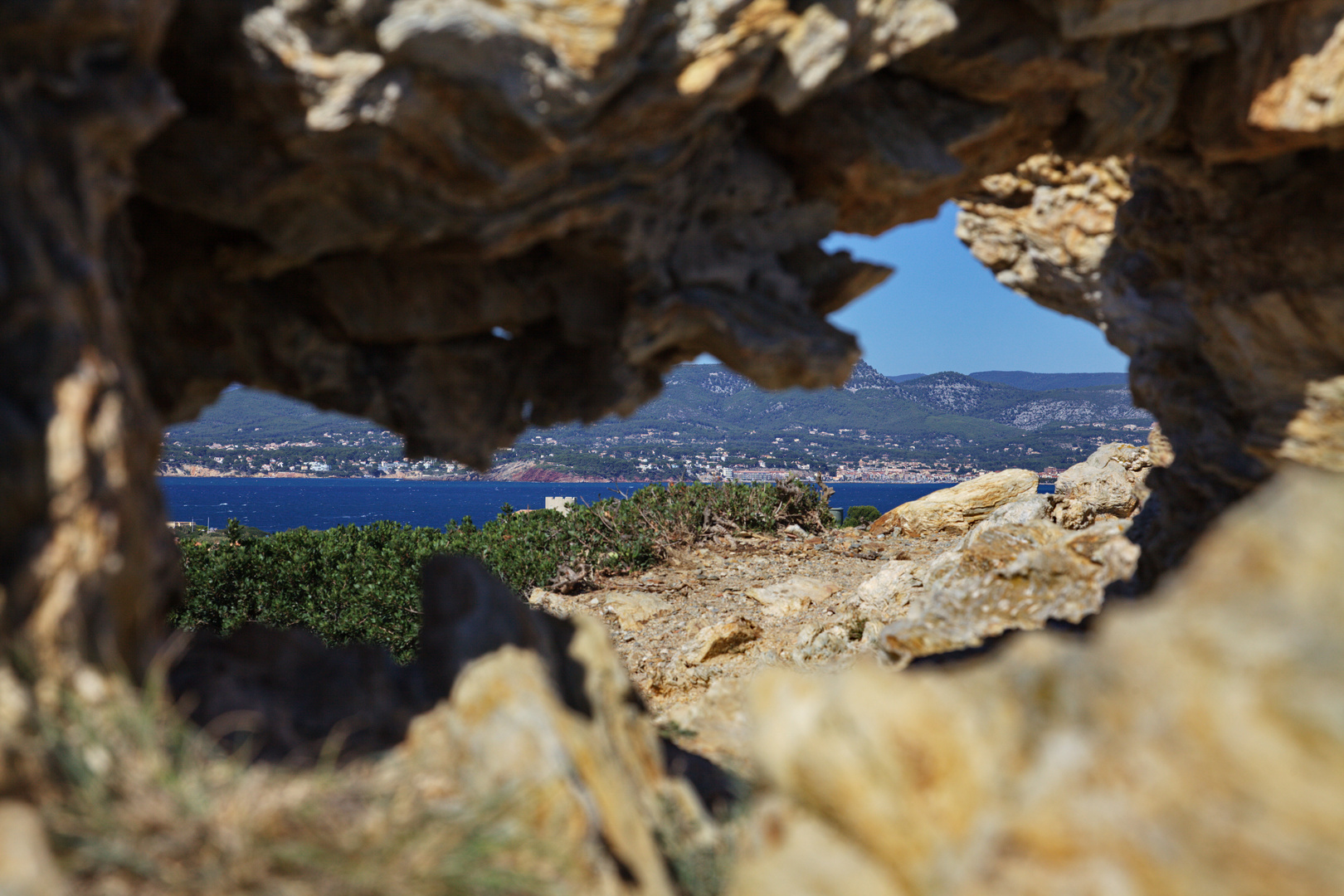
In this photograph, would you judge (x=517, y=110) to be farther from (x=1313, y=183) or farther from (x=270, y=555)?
(x=270, y=555)

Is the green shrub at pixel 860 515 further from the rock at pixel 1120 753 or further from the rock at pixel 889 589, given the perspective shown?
the rock at pixel 1120 753

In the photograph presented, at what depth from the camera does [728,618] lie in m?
12.4

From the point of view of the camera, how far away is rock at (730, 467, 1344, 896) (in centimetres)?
210

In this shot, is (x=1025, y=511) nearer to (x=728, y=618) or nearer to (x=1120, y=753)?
(x=728, y=618)

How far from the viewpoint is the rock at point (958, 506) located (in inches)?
Result: 656

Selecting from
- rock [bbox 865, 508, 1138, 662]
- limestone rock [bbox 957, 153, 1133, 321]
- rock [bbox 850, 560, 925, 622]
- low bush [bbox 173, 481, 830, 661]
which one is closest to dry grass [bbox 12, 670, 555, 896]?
rock [bbox 865, 508, 1138, 662]

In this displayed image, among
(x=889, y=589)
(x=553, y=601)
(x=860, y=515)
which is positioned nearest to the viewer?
(x=889, y=589)

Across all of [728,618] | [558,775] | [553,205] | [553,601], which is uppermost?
[553,205]

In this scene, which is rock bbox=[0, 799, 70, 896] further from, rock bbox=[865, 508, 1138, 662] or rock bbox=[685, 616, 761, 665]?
rock bbox=[685, 616, 761, 665]

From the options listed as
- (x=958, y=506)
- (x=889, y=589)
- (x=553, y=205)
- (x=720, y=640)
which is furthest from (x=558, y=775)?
(x=958, y=506)

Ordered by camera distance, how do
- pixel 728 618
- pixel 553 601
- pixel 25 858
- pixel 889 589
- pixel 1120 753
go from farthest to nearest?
pixel 553 601, pixel 728 618, pixel 889 589, pixel 25 858, pixel 1120 753

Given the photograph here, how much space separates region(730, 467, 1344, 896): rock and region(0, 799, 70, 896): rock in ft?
6.87

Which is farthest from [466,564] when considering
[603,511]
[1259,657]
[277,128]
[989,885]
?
[603,511]

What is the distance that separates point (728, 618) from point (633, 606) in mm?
1844
